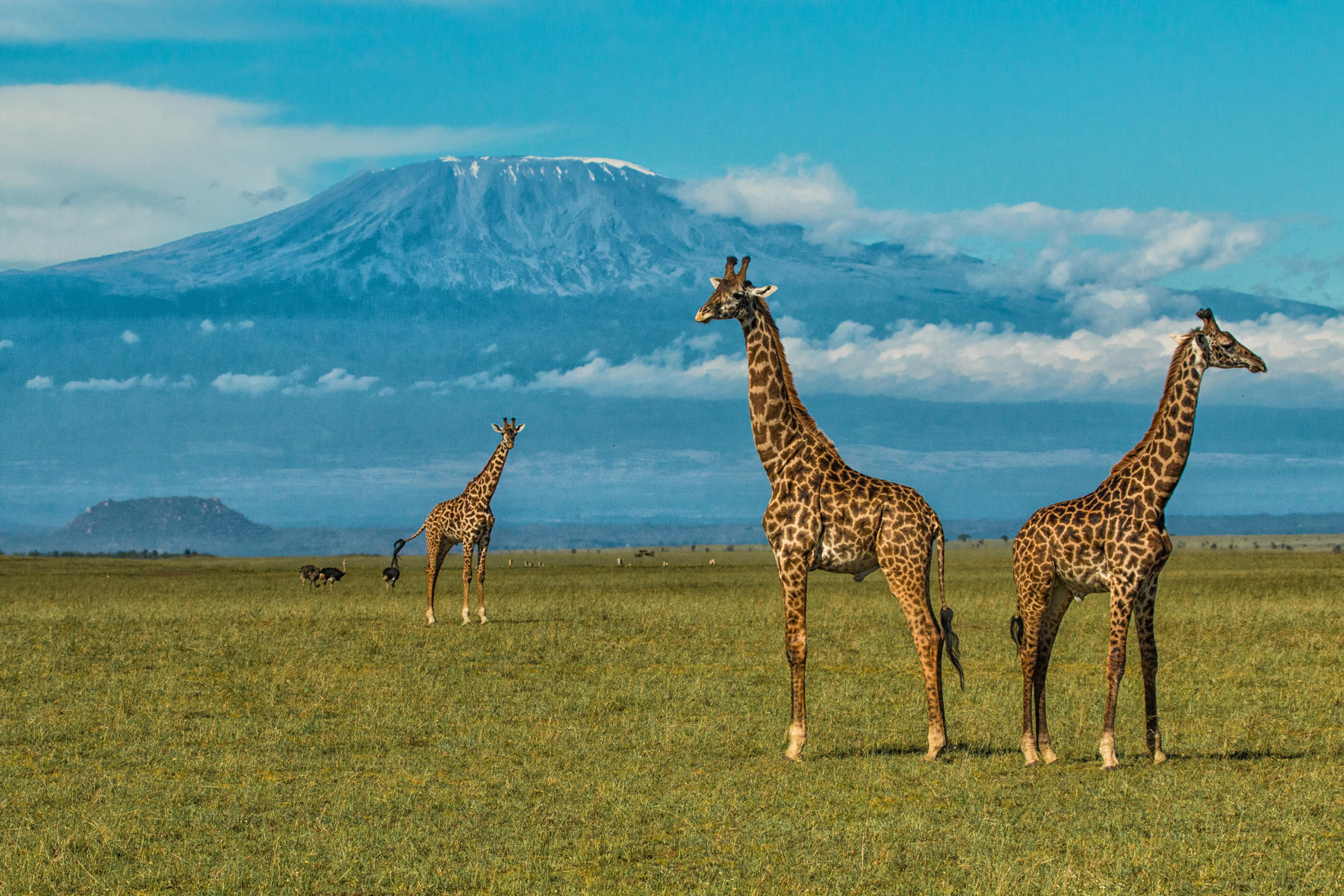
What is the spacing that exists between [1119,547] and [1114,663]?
4.23 feet

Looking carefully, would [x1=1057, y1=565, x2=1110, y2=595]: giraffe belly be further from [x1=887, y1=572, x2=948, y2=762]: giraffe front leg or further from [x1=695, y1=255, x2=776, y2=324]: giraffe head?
[x1=695, y1=255, x2=776, y2=324]: giraffe head

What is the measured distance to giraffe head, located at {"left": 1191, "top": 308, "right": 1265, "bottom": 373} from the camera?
49.0 ft

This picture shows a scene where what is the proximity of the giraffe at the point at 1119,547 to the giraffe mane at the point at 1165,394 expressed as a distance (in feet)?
0.04

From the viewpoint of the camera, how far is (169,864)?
11.7 metres

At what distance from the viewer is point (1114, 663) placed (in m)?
14.7

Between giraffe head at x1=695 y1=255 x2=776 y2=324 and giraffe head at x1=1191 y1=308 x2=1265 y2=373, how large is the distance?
489 cm

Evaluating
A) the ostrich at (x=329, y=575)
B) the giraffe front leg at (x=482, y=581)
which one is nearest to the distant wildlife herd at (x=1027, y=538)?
the giraffe front leg at (x=482, y=581)

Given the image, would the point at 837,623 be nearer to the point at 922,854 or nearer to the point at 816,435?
the point at 816,435

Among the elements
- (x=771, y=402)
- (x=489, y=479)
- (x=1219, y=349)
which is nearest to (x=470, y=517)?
(x=489, y=479)

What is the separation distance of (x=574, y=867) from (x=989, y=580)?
53.0 meters

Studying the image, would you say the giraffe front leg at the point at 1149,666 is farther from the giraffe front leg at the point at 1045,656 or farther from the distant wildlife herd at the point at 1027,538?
the giraffe front leg at the point at 1045,656

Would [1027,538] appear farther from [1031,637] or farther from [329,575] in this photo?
[329,575]

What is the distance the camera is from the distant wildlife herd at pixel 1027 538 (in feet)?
48.5

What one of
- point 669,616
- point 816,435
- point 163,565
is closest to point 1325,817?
point 816,435
